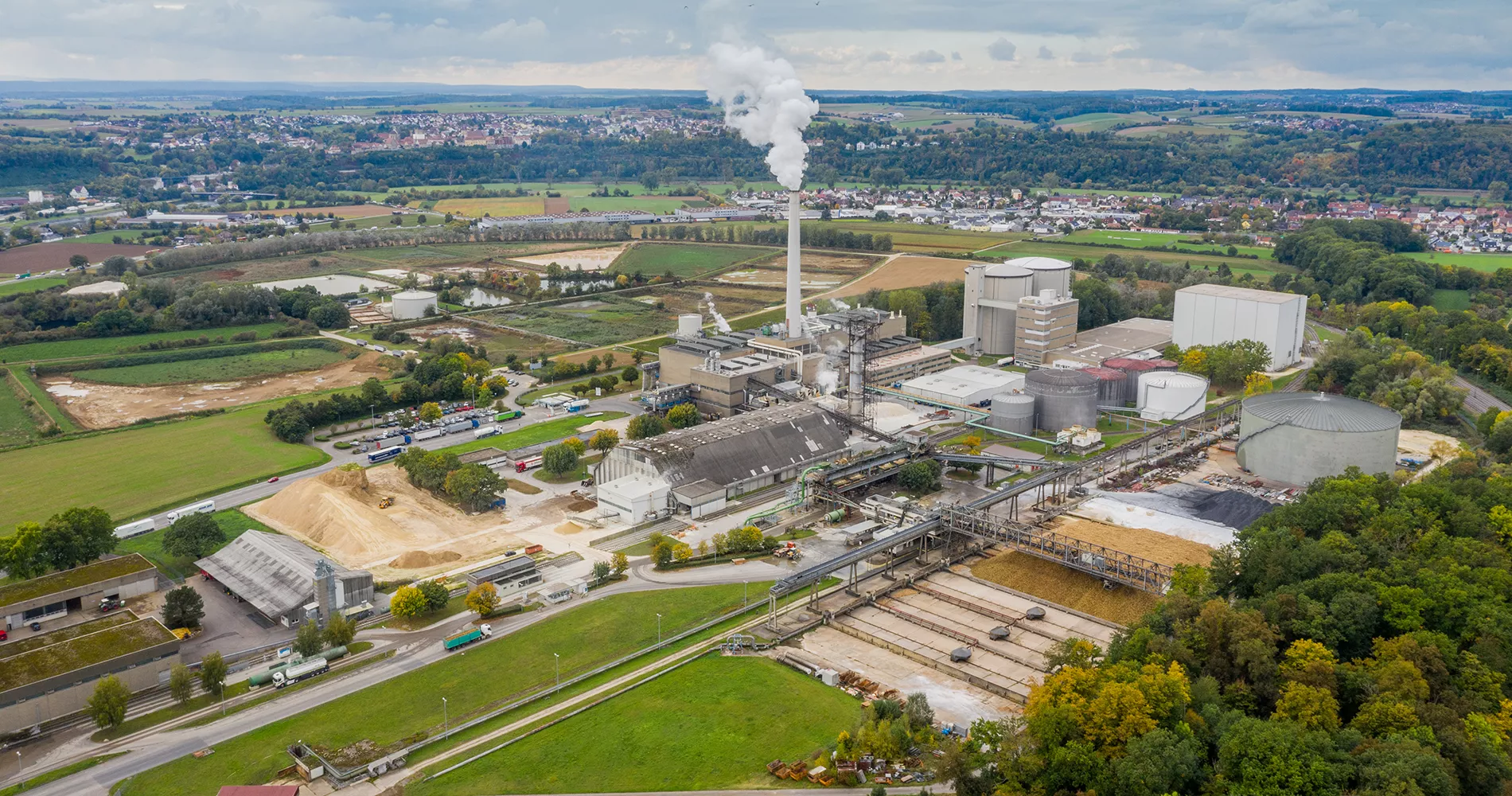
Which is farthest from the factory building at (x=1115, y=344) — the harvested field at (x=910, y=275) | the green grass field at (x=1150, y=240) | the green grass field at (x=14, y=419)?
the green grass field at (x=14, y=419)

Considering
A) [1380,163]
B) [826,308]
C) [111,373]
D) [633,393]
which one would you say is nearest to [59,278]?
[111,373]

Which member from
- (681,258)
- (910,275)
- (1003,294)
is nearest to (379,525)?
(1003,294)

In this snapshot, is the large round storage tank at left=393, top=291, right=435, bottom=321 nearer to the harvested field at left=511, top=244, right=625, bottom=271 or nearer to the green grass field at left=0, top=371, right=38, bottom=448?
the harvested field at left=511, top=244, right=625, bottom=271

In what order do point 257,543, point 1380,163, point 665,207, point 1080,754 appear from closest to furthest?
point 1080,754
point 257,543
point 665,207
point 1380,163

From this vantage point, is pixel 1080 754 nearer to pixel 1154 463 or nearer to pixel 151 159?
pixel 1154 463

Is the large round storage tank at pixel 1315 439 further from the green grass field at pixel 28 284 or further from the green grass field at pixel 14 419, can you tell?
the green grass field at pixel 28 284

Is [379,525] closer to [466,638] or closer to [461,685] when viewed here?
[466,638]

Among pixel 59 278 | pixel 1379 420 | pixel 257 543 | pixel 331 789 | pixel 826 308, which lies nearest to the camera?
pixel 331 789
